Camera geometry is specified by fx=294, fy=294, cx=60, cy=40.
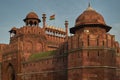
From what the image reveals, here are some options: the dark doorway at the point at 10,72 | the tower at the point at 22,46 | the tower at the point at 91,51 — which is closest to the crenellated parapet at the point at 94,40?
the tower at the point at 91,51

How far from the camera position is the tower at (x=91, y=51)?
23.9 metres

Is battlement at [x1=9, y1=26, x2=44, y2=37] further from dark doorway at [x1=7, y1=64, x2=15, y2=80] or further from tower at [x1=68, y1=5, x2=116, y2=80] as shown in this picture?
tower at [x1=68, y1=5, x2=116, y2=80]

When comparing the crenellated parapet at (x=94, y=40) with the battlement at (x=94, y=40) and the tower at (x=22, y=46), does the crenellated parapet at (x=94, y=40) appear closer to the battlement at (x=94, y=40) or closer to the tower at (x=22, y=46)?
the battlement at (x=94, y=40)

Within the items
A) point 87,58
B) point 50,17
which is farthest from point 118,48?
point 50,17

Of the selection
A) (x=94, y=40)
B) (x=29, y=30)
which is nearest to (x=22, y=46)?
(x=29, y=30)

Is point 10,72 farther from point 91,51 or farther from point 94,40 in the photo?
point 94,40

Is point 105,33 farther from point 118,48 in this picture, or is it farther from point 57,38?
point 57,38

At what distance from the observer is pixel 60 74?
95.8 feet

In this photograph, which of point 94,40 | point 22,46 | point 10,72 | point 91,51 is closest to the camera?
point 91,51

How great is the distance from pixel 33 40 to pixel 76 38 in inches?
515

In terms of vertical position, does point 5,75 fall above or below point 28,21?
below

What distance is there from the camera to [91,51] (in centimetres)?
Answer: 2422

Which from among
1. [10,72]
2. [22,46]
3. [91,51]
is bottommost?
[10,72]

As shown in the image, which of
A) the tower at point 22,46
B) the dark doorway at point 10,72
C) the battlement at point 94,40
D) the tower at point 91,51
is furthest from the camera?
the dark doorway at point 10,72
